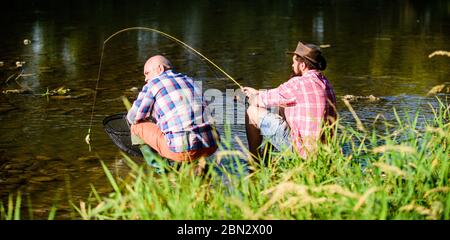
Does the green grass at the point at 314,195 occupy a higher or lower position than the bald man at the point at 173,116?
lower

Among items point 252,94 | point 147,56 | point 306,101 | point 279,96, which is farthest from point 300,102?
point 147,56

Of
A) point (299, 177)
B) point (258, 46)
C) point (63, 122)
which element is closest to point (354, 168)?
point (299, 177)

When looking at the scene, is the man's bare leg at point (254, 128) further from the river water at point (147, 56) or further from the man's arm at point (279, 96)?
the river water at point (147, 56)

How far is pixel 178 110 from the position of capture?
5746 mm

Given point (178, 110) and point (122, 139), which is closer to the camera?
point (178, 110)

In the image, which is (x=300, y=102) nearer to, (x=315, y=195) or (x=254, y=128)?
(x=254, y=128)

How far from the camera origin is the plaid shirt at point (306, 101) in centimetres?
580

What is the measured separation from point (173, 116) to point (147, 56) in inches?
300

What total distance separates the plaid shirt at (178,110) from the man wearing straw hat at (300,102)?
21.4 inches

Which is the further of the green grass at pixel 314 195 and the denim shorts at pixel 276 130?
the denim shorts at pixel 276 130

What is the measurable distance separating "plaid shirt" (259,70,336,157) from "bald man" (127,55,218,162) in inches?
25.7

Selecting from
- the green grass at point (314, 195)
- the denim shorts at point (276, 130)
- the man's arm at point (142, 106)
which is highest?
the man's arm at point (142, 106)

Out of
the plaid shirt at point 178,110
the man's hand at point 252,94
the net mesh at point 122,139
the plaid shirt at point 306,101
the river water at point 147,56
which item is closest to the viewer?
the plaid shirt at point 178,110

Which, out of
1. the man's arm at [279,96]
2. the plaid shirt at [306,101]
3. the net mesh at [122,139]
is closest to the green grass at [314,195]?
the plaid shirt at [306,101]
